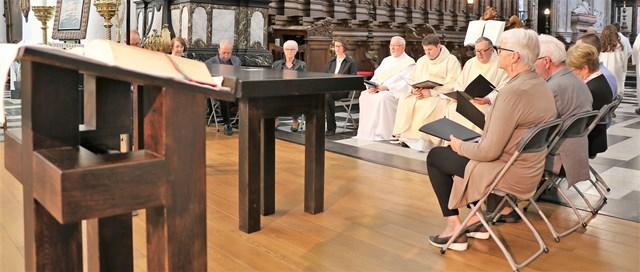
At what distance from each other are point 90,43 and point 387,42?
1186 centimetres

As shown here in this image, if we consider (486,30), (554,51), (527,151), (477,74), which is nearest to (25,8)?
A: (486,30)

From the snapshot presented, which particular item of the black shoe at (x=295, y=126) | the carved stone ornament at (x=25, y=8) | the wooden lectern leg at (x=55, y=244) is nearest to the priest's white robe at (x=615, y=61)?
the black shoe at (x=295, y=126)

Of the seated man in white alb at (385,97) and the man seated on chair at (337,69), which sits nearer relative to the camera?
the seated man in white alb at (385,97)

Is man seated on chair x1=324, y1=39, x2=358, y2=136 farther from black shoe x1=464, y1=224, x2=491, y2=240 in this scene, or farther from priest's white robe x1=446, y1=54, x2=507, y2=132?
black shoe x1=464, y1=224, x2=491, y2=240

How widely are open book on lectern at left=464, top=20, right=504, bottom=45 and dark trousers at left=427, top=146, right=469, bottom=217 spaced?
182 inches

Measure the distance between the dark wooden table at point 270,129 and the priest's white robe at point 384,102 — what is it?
3.49 metres

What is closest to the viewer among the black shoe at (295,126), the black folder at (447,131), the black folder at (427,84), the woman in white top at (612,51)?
the black folder at (447,131)

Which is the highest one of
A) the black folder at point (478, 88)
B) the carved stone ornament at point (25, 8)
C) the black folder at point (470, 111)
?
the carved stone ornament at point (25, 8)

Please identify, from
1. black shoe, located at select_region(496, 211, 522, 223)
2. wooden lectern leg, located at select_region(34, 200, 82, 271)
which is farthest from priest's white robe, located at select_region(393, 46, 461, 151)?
wooden lectern leg, located at select_region(34, 200, 82, 271)

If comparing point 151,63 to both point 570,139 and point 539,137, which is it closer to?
point 539,137

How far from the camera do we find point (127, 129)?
82.7 inches

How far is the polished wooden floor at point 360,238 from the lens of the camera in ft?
10.7

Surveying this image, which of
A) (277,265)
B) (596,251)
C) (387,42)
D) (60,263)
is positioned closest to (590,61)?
(596,251)

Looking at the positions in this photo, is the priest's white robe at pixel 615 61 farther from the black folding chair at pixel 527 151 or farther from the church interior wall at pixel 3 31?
the church interior wall at pixel 3 31
